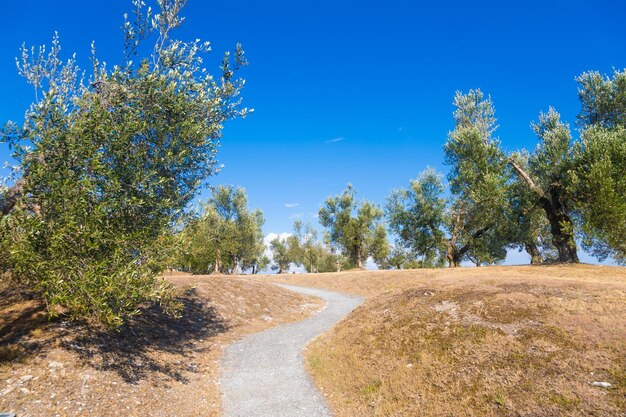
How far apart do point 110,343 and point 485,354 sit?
1719 cm

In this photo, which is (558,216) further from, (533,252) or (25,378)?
(25,378)

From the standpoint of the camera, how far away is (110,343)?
16.2 meters

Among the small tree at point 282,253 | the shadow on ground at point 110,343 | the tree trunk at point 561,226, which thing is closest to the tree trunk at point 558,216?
the tree trunk at point 561,226

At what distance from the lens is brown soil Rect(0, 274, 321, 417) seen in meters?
11.5

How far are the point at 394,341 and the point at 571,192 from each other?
26.4m

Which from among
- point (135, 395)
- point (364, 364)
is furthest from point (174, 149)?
point (364, 364)

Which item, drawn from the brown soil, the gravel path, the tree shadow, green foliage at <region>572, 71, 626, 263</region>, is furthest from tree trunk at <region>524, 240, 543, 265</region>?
the brown soil

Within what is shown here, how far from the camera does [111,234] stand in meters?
12.5

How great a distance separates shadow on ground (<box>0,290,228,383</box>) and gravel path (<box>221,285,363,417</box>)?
2459 mm

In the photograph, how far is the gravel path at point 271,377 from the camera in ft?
42.5

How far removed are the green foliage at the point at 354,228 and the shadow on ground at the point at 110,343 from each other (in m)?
57.3

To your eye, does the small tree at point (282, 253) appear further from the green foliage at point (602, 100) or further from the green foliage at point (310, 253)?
the green foliage at point (602, 100)

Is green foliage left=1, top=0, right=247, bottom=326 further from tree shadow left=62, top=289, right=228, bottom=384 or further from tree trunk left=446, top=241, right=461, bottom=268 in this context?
tree trunk left=446, top=241, right=461, bottom=268

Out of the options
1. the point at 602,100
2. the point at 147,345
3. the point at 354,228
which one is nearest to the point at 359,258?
the point at 354,228
